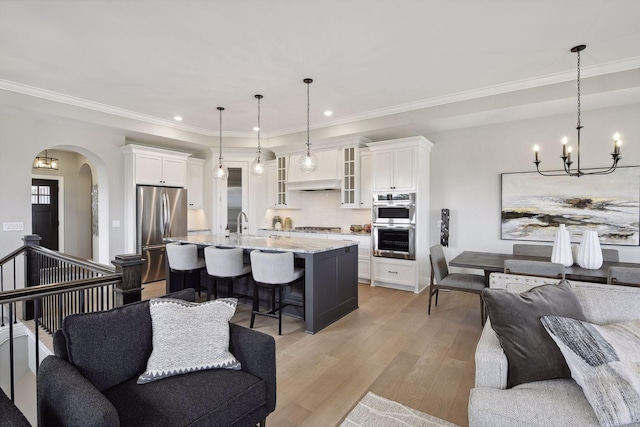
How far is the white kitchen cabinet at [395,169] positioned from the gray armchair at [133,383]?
150 inches

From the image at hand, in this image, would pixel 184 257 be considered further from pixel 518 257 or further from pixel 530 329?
→ pixel 518 257

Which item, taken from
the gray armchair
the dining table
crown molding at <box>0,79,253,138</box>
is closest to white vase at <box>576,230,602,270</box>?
the dining table

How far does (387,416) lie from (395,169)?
3740 millimetres

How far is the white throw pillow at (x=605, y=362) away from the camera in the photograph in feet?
4.01

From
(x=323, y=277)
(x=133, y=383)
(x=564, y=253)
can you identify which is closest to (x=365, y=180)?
(x=323, y=277)

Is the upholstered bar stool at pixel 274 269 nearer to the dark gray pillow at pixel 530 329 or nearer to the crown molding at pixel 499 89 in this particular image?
the dark gray pillow at pixel 530 329

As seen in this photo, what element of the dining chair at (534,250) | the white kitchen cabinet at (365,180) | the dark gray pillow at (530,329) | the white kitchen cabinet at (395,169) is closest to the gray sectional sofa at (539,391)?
the dark gray pillow at (530,329)

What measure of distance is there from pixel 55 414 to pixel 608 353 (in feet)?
7.74

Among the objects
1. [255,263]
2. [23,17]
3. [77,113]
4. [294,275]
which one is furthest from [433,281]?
[77,113]

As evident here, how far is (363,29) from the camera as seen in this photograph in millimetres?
2760

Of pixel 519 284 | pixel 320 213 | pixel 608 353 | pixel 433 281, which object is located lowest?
pixel 433 281

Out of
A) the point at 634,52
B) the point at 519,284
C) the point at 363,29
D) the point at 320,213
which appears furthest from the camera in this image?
the point at 320,213

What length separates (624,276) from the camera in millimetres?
2506

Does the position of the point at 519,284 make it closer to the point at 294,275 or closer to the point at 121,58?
the point at 294,275
